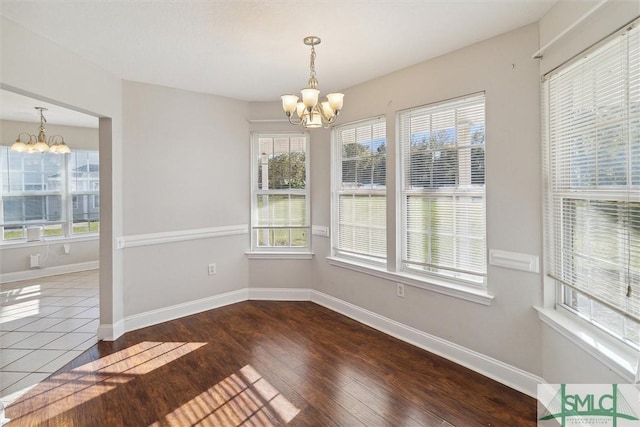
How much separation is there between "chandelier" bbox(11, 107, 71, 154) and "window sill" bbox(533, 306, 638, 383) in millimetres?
6493

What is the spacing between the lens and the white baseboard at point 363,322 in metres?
2.49

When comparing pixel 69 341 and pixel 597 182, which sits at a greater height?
pixel 597 182

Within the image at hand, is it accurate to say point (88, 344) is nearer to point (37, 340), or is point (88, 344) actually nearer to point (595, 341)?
point (37, 340)

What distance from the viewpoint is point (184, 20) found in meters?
2.30

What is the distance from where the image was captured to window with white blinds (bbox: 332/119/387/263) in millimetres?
3600

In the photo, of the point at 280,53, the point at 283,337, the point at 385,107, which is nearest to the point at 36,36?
the point at 280,53

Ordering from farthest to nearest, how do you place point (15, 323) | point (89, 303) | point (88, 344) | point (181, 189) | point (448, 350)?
point (89, 303) → point (181, 189) → point (15, 323) → point (88, 344) → point (448, 350)

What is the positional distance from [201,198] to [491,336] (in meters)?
3.46

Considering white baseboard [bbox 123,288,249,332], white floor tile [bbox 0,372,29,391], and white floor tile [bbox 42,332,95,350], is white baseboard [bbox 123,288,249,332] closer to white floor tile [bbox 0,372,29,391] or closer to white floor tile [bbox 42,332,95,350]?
white floor tile [bbox 42,332,95,350]

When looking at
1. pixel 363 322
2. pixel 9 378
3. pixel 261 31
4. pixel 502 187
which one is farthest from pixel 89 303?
pixel 502 187

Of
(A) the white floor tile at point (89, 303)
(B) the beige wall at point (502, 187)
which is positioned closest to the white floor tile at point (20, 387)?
(A) the white floor tile at point (89, 303)

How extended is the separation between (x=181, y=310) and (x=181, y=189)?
1.49 meters

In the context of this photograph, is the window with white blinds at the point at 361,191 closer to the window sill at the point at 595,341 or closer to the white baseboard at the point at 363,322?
the white baseboard at the point at 363,322

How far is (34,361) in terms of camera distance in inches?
115
